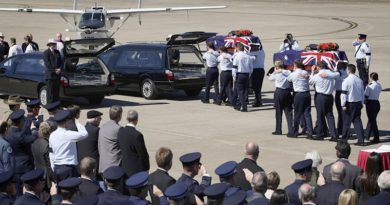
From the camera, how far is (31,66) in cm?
2350

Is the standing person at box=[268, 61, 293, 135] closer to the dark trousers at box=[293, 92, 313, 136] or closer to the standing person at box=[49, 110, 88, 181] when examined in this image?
the dark trousers at box=[293, 92, 313, 136]

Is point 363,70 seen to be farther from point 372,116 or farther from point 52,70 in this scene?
point 52,70

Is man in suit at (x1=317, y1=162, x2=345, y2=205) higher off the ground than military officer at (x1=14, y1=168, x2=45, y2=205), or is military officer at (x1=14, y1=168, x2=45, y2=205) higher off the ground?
military officer at (x1=14, y1=168, x2=45, y2=205)

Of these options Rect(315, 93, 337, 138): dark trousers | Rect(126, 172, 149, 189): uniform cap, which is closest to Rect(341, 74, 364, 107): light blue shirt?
Rect(315, 93, 337, 138): dark trousers

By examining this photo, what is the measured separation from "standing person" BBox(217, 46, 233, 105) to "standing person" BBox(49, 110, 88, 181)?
10.7 meters

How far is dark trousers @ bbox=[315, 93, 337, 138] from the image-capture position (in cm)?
1869

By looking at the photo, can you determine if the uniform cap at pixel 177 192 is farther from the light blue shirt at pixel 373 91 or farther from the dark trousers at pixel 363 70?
the dark trousers at pixel 363 70

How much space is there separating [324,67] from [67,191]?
33.4 feet

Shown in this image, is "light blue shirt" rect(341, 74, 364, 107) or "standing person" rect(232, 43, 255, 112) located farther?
"standing person" rect(232, 43, 255, 112)

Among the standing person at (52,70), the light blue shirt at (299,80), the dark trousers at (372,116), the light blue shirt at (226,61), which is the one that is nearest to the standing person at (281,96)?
the light blue shirt at (299,80)

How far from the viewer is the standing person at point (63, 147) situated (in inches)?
487

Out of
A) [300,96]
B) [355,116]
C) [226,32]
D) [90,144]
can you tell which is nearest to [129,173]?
[90,144]

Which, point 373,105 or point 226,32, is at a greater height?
point 373,105

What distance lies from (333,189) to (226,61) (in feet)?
41.7
